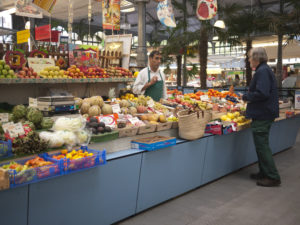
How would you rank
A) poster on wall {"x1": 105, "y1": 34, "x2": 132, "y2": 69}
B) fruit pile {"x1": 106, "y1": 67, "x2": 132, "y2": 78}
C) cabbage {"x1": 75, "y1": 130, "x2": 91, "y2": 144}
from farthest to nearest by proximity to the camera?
poster on wall {"x1": 105, "y1": 34, "x2": 132, "y2": 69}, fruit pile {"x1": 106, "y1": 67, "x2": 132, "y2": 78}, cabbage {"x1": 75, "y1": 130, "x2": 91, "y2": 144}

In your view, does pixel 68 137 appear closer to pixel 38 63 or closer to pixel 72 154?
pixel 72 154

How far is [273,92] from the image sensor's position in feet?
13.2

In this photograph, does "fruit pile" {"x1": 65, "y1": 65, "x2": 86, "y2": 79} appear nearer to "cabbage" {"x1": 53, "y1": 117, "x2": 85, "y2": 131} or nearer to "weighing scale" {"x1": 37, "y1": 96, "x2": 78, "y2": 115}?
"weighing scale" {"x1": 37, "y1": 96, "x2": 78, "y2": 115}

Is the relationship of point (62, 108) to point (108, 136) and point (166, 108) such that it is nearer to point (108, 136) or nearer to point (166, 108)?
point (108, 136)

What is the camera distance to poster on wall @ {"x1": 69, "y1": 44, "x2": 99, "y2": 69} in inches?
193

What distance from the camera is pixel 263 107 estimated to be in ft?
13.2

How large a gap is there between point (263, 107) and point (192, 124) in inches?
42.9

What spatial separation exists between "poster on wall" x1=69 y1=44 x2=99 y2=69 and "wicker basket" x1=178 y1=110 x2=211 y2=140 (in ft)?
6.67

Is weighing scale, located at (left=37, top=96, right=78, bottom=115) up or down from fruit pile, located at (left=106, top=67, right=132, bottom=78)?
down

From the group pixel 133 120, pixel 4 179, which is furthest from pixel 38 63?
pixel 4 179

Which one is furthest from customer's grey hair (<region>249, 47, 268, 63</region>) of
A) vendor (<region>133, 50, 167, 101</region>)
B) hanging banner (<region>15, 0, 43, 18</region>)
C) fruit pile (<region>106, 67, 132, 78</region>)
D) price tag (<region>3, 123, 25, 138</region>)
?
hanging banner (<region>15, 0, 43, 18</region>)

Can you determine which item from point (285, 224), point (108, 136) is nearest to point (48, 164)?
point (108, 136)

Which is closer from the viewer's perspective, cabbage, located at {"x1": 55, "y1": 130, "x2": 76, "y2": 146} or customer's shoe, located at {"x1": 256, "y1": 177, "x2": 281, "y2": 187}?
cabbage, located at {"x1": 55, "y1": 130, "x2": 76, "y2": 146}

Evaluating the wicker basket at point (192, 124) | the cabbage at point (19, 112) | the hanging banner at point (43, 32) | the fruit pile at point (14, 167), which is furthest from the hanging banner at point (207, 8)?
the fruit pile at point (14, 167)
